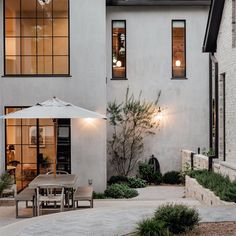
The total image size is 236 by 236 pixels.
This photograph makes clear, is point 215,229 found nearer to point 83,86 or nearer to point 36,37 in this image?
point 83,86

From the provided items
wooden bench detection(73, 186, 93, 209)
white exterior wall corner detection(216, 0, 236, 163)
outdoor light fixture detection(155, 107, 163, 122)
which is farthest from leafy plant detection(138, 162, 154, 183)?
wooden bench detection(73, 186, 93, 209)

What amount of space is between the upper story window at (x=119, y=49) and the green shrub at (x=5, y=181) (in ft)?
21.8

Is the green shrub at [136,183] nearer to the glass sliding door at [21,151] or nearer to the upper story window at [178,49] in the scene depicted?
the glass sliding door at [21,151]

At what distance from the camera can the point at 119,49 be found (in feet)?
66.1

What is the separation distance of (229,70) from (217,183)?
11.6 feet

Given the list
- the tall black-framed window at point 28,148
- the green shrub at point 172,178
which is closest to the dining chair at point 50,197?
the tall black-framed window at point 28,148

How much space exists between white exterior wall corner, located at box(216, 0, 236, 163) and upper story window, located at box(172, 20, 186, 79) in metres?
4.56

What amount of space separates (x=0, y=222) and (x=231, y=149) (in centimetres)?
664

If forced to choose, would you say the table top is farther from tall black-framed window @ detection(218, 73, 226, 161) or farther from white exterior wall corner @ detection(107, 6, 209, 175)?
white exterior wall corner @ detection(107, 6, 209, 175)

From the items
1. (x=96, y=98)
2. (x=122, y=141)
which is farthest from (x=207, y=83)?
(x=96, y=98)

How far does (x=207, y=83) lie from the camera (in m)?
20.1

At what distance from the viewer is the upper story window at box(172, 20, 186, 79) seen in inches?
792

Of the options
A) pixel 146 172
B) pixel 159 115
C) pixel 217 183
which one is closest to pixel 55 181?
pixel 217 183

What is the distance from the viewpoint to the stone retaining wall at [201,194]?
1194cm
